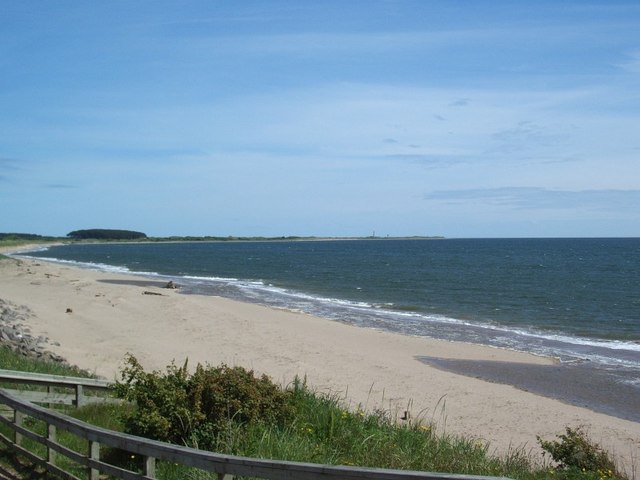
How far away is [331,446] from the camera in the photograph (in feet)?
23.8

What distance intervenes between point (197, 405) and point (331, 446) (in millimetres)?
1432

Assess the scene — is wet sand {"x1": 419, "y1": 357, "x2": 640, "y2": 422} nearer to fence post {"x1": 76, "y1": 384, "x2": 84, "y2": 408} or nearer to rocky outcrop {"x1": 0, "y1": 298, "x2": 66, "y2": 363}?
rocky outcrop {"x1": 0, "y1": 298, "x2": 66, "y2": 363}

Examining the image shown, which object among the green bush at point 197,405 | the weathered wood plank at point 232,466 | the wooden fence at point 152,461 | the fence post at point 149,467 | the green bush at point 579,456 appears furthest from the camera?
the green bush at point 579,456

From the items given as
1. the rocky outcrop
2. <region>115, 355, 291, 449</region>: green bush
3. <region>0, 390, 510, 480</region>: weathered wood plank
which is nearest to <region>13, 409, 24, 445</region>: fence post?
<region>115, 355, 291, 449</region>: green bush

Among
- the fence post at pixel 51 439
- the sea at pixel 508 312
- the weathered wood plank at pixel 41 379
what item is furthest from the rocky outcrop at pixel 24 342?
the sea at pixel 508 312

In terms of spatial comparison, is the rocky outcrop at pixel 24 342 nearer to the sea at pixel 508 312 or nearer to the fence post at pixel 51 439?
the fence post at pixel 51 439

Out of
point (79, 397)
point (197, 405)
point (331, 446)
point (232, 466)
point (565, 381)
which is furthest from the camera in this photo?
point (565, 381)

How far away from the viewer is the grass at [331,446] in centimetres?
654

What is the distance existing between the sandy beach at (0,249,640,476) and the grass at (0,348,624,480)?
9.28ft

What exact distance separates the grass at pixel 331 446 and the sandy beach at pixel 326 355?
283 centimetres

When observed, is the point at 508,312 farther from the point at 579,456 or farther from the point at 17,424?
the point at 17,424

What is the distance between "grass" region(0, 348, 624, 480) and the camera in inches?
257

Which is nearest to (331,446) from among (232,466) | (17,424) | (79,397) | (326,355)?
(232,466)

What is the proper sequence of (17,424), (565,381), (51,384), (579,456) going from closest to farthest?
(17,424) → (51,384) → (579,456) → (565,381)
